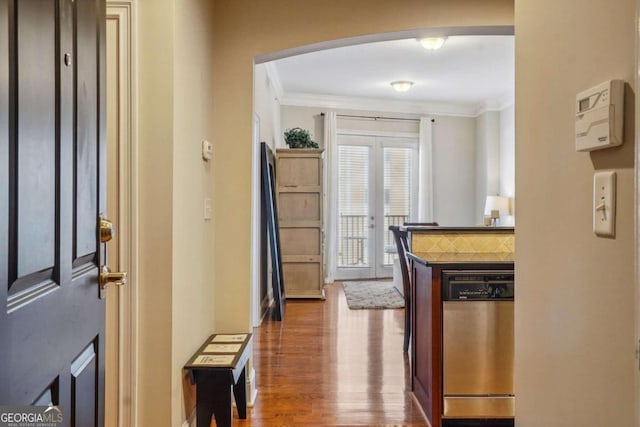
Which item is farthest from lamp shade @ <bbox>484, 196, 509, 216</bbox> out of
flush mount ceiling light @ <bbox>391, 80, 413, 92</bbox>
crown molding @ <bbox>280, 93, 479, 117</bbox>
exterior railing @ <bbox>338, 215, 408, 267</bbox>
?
flush mount ceiling light @ <bbox>391, 80, 413, 92</bbox>

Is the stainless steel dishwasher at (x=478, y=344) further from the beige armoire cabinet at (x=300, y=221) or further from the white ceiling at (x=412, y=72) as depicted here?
the beige armoire cabinet at (x=300, y=221)

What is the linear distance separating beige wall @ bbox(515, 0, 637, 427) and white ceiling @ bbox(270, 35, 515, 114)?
11.5 ft

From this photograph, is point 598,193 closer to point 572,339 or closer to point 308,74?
point 572,339

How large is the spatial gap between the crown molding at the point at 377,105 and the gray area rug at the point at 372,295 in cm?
291

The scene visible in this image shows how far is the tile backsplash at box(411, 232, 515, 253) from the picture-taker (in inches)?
111

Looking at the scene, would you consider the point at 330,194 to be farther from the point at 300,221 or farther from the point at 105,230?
the point at 105,230

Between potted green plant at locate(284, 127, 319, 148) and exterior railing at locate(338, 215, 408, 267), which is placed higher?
potted green plant at locate(284, 127, 319, 148)

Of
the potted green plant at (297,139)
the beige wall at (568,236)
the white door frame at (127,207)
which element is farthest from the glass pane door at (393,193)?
the beige wall at (568,236)

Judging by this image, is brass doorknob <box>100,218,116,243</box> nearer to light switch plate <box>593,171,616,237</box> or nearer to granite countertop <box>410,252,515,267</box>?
light switch plate <box>593,171,616,237</box>

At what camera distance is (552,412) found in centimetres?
95

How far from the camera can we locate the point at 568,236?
889 mm

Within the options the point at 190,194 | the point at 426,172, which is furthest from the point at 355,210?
the point at 190,194

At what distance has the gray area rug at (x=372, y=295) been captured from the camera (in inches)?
201

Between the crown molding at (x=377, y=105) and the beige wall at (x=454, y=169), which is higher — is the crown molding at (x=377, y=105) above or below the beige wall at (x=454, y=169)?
above
